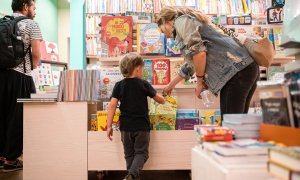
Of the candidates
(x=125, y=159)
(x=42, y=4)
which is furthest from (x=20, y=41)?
(x=42, y=4)

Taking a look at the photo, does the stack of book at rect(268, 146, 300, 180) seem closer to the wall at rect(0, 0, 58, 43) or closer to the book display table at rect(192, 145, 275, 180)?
the book display table at rect(192, 145, 275, 180)

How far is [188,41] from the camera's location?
1729mm

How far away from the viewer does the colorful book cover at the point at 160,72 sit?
261 cm

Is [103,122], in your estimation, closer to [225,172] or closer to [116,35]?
[116,35]

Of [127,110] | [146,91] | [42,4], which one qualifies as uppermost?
[42,4]

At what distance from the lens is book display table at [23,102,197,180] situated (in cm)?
223

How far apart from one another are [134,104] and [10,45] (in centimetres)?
126

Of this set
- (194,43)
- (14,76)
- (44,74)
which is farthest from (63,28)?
(194,43)

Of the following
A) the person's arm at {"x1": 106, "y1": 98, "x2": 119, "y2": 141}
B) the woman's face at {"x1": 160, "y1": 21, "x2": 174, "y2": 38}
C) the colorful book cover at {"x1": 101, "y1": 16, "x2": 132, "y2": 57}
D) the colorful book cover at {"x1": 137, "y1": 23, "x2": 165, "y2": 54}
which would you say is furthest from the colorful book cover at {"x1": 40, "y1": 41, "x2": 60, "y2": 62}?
the woman's face at {"x1": 160, "y1": 21, "x2": 174, "y2": 38}

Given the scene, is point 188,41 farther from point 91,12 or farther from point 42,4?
point 42,4

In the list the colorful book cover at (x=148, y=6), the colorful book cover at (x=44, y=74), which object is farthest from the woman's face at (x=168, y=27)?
the colorful book cover at (x=44, y=74)

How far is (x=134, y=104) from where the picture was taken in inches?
85.4

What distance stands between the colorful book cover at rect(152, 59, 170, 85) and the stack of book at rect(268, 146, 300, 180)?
6.09 ft

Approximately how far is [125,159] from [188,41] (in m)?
1.01
